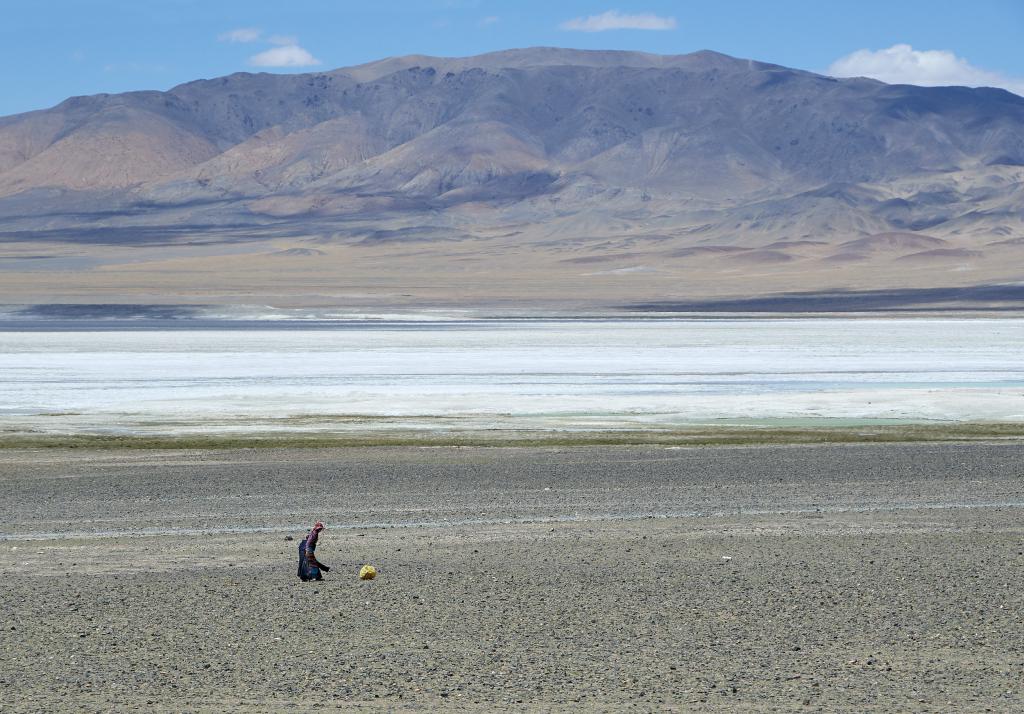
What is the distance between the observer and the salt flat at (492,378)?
78.4 ft

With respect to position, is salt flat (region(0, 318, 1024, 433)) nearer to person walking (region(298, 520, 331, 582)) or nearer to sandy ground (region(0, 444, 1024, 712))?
sandy ground (region(0, 444, 1024, 712))

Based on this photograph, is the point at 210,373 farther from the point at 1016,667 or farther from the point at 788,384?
the point at 1016,667

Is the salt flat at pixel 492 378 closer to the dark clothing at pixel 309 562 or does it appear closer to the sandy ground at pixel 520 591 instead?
the sandy ground at pixel 520 591

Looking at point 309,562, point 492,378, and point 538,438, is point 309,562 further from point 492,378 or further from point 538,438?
point 492,378

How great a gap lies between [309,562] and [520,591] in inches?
57.8

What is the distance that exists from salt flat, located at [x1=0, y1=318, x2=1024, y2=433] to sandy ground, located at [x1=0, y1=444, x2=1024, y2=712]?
7.12 m

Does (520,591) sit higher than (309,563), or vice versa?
(309,563)

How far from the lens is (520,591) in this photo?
1007 centimetres

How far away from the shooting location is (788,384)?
2983cm

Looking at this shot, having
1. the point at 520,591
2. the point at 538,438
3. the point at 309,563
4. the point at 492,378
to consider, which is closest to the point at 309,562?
the point at 309,563

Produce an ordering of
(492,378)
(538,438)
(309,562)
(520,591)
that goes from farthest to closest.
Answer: (492,378)
(538,438)
(309,562)
(520,591)

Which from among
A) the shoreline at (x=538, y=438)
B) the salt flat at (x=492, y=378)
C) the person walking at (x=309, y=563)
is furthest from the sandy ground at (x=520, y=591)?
the salt flat at (x=492, y=378)

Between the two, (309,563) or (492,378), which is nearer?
(309,563)

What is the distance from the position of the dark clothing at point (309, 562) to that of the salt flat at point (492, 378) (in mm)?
11763
